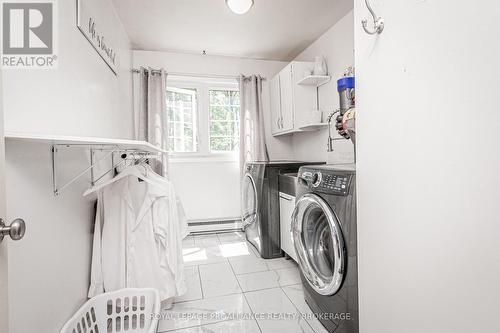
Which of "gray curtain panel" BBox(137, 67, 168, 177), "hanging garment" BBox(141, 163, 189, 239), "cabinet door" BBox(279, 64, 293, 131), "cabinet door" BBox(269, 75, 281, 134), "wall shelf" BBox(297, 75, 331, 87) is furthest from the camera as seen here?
"cabinet door" BBox(269, 75, 281, 134)

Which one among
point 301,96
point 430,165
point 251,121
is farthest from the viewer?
point 251,121

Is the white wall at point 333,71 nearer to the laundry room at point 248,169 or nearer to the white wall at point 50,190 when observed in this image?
the laundry room at point 248,169

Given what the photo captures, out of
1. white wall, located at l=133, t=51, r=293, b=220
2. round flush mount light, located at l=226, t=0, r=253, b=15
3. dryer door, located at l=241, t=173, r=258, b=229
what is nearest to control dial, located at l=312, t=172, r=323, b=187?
dryer door, located at l=241, t=173, r=258, b=229

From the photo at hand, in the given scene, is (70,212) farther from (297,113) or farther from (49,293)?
(297,113)

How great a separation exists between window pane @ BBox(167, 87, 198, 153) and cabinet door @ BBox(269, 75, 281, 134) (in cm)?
110

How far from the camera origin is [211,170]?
334 centimetres

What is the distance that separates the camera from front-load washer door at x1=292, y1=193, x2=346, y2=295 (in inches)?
53.1

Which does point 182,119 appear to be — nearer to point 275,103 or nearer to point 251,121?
point 251,121

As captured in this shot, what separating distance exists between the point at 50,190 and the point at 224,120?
2547 mm

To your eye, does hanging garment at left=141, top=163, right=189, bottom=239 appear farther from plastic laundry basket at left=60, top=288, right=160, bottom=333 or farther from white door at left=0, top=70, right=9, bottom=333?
white door at left=0, top=70, right=9, bottom=333

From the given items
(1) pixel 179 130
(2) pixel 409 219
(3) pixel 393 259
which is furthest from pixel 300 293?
(1) pixel 179 130

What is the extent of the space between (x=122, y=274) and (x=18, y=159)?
0.93 metres

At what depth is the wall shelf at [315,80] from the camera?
259 centimetres

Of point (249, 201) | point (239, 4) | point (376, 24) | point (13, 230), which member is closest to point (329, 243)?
point (376, 24)
